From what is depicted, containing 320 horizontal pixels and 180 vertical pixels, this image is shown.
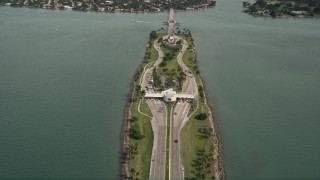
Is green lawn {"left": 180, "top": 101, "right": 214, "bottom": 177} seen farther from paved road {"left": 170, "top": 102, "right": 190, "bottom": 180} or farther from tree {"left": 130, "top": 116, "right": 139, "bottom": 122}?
Answer: tree {"left": 130, "top": 116, "right": 139, "bottom": 122}

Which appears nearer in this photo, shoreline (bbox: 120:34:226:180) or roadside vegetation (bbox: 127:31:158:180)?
roadside vegetation (bbox: 127:31:158:180)

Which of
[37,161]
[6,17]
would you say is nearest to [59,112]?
[37,161]

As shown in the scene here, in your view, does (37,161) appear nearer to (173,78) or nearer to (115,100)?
(115,100)

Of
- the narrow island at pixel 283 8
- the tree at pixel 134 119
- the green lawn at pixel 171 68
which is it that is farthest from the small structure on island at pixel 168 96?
the narrow island at pixel 283 8

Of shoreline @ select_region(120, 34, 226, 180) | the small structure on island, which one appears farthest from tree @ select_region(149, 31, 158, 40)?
the small structure on island

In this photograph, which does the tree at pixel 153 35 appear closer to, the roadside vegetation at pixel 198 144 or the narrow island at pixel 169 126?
the narrow island at pixel 169 126
